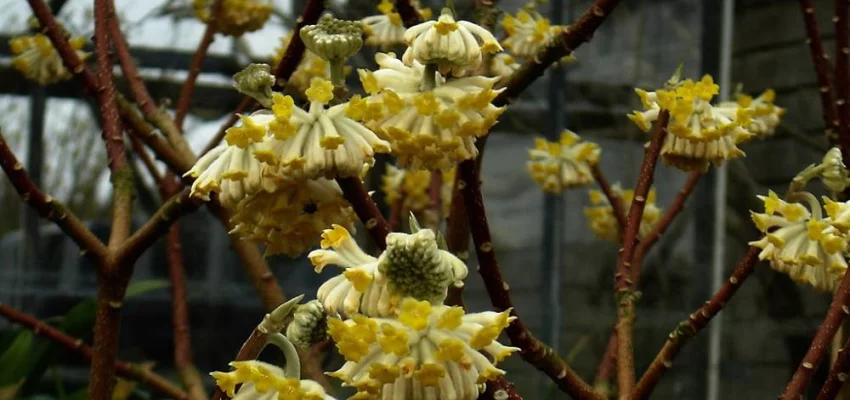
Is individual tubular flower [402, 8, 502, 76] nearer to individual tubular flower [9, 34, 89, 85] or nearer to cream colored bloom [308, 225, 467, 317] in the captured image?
cream colored bloom [308, 225, 467, 317]

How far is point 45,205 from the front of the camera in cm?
88

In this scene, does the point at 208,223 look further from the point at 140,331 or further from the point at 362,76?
the point at 362,76

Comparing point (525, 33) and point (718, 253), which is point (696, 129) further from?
point (718, 253)

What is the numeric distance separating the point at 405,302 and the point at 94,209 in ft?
6.54

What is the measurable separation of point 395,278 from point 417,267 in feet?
0.05

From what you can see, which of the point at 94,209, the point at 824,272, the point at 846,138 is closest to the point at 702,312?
the point at 824,272

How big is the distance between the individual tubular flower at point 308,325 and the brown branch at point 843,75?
73 cm

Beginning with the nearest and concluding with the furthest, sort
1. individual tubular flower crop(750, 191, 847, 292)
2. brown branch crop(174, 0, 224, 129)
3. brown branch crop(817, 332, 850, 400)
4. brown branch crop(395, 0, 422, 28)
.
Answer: brown branch crop(817, 332, 850, 400) < individual tubular flower crop(750, 191, 847, 292) < brown branch crop(395, 0, 422, 28) < brown branch crop(174, 0, 224, 129)


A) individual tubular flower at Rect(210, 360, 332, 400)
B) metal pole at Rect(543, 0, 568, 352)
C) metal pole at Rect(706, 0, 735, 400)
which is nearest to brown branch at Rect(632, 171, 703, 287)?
individual tubular flower at Rect(210, 360, 332, 400)

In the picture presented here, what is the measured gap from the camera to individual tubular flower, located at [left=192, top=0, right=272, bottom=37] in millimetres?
1504

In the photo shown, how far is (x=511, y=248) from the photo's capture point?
8.89 ft

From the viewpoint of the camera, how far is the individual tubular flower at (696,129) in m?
0.88

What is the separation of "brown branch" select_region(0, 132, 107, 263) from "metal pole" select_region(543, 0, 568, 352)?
6.10 ft

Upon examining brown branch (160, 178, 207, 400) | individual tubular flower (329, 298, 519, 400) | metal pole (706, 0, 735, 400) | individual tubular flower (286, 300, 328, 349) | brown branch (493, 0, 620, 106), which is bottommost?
metal pole (706, 0, 735, 400)
